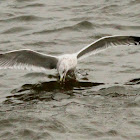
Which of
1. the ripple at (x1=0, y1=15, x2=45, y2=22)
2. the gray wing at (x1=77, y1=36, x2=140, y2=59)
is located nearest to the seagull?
the gray wing at (x1=77, y1=36, x2=140, y2=59)

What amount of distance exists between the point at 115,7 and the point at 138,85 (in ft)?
20.8

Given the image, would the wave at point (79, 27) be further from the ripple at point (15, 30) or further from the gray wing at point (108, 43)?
the gray wing at point (108, 43)

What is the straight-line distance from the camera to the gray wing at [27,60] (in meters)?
10.2

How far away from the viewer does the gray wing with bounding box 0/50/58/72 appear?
1018cm

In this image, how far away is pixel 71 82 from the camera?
1064 centimetres

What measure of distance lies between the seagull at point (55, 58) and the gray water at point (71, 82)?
317 millimetres

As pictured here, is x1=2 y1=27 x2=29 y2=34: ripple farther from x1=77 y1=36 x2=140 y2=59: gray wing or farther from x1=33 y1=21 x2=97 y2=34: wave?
x1=77 y1=36 x2=140 y2=59: gray wing

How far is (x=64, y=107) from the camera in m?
9.08

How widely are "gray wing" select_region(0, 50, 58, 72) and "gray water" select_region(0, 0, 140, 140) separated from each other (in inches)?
12.2

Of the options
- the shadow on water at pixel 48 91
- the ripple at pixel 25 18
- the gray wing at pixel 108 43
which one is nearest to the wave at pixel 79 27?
the ripple at pixel 25 18

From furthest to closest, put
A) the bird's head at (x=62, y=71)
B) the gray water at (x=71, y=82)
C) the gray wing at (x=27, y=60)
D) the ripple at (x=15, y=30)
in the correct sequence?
the ripple at (x=15, y=30)
the bird's head at (x=62, y=71)
the gray wing at (x=27, y=60)
the gray water at (x=71, y=82)

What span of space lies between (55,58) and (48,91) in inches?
33.6

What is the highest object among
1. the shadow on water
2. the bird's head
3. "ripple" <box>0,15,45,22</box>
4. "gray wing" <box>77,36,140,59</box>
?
"ripple" <box>0,15,45,22</box>

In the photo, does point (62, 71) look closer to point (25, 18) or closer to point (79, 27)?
point (79, 27)
